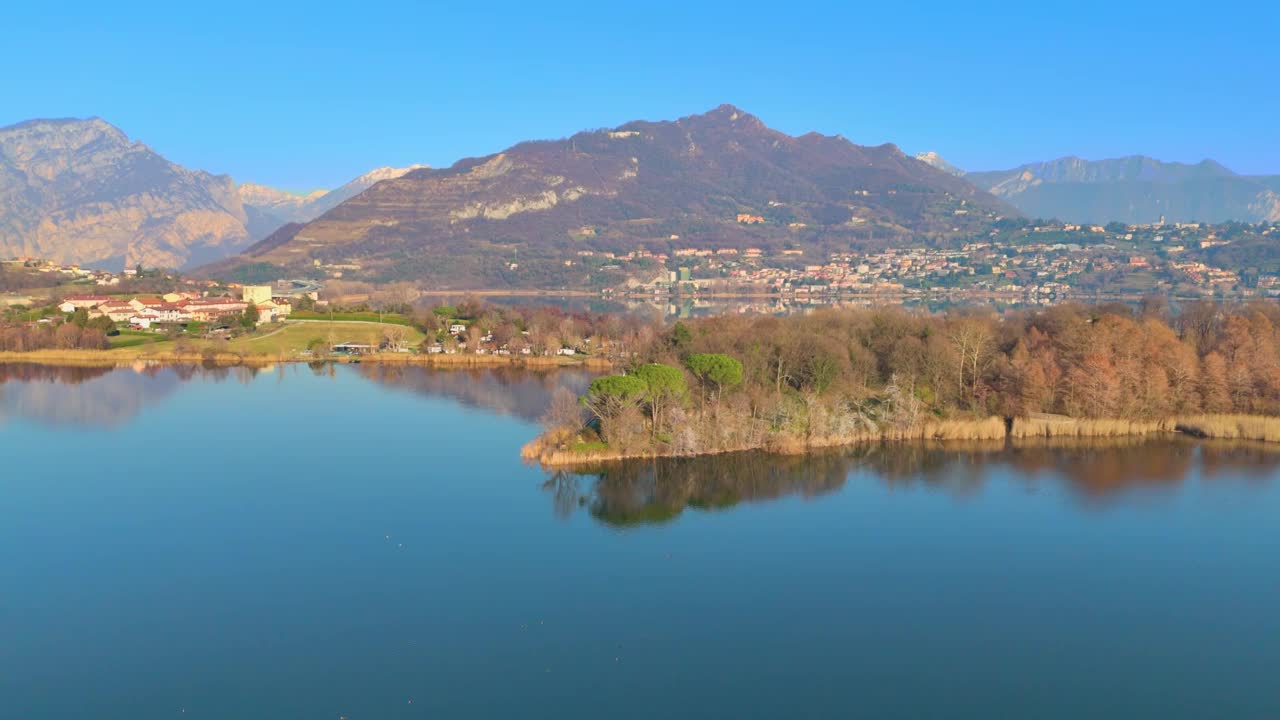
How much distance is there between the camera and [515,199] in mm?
159500

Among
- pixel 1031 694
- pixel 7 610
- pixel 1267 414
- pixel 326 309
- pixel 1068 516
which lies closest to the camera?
pixel 1031 694

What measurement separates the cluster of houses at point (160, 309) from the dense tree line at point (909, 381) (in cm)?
3573

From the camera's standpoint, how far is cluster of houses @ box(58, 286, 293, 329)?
55.8m

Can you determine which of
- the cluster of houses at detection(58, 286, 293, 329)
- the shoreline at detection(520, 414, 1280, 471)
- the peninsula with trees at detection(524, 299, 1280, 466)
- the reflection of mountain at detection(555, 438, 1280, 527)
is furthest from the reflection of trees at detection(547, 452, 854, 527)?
the cluster of houses at detection(58, 286, 293, 329)

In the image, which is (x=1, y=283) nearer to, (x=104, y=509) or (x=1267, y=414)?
(x=104, y=509)

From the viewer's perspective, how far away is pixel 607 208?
163875mm

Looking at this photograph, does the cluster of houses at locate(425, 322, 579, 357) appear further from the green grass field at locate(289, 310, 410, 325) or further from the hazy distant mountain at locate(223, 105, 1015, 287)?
the hazy distant mountain at locate(223, 105, 1015, 287)

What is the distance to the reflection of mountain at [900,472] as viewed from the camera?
21312mm

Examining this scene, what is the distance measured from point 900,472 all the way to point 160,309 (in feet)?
160

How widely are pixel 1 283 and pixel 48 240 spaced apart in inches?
5191

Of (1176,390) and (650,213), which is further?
(650,213)

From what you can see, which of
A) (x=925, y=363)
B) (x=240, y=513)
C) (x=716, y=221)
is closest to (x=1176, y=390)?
(x=925, y=363)

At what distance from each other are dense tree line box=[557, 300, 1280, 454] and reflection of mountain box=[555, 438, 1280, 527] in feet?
3.35

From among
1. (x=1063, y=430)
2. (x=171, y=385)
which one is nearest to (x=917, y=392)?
(x=1063, y=430)
